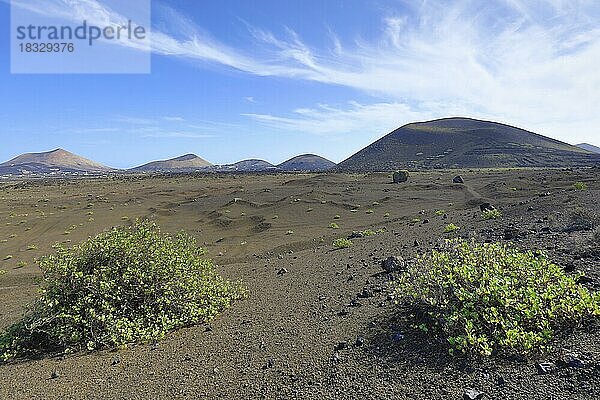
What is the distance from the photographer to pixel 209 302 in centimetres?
781

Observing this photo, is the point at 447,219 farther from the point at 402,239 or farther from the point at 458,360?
the point at 458,360

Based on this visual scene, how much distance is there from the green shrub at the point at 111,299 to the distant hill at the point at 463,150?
8757 centimetres

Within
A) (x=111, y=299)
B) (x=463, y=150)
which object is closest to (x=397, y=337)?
(x=111, y=299)

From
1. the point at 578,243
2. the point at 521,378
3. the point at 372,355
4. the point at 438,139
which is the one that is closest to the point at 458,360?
the point at 521,378

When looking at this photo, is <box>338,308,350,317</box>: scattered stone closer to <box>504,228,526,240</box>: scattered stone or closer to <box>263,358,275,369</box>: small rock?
<box>263,358,275,369</box>: small rock

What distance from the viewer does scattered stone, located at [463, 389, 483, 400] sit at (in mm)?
3711

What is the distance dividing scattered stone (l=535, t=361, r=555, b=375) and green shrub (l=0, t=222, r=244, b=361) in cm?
505

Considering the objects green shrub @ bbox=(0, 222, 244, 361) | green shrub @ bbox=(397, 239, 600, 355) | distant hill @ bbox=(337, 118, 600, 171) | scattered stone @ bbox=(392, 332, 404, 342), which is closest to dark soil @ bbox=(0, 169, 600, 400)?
scattered stone @ bbox=(392, 332, 404, 342)

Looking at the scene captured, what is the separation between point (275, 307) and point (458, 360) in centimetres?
392

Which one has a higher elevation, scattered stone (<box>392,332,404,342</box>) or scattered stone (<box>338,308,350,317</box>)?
scattered stone (<box>392,332,404,342</box>)

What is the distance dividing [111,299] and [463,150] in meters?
117

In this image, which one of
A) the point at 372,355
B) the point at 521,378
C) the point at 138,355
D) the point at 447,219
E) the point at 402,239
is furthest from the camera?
the point at 447,219

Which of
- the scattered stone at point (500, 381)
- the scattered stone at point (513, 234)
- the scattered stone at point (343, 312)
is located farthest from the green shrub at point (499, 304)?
the scattered stone at point (513, 234)

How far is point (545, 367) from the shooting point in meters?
3.89
